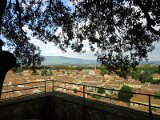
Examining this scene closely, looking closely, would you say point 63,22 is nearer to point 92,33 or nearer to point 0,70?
point 92,33

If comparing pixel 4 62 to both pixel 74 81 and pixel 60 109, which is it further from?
pixel 74 81

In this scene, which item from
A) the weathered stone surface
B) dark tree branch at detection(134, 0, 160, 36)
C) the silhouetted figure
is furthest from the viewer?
the weathered stone surface

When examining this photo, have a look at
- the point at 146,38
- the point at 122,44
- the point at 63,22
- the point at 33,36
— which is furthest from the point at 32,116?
the point at 146,38

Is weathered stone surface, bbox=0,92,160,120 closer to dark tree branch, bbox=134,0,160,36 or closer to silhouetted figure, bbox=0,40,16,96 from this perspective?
dark tree branch, bbox=134,0,160,36

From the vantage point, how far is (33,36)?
679cm

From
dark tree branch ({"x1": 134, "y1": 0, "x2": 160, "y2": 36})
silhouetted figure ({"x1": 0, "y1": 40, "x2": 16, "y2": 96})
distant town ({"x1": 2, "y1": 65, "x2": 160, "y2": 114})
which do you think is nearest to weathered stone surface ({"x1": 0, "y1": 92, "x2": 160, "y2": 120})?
distant town ({"x1": 2, "y1": 65, "x2": 160, "y2": 114})

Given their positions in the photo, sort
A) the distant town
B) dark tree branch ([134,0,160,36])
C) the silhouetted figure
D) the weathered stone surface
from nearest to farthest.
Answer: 1. the silhouetted figure
2. dark tree branch ([134,0,160,36])
3. the weathered stone surface
4. the distant town

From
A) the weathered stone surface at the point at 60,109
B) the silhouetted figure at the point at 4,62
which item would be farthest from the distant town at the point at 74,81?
the silhouetted figure at the point at 4,62

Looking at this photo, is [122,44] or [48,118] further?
[48,118]

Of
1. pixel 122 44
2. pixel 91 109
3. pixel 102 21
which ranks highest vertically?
pixel 102 21

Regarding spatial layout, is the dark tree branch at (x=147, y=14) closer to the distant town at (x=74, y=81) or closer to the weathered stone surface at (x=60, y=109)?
the distant town at (x=74, y=81)

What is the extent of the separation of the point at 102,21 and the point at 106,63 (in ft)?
3.69

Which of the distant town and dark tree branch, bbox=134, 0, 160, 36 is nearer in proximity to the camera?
dark tree branch, bbox=134, 0, 160, 36

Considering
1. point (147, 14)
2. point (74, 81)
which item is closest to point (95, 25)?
point (147, 14)
